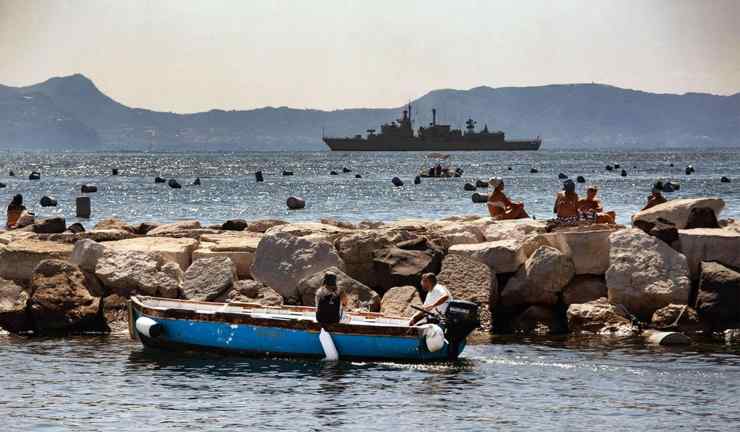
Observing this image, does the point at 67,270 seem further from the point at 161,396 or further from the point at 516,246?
the point at 516,246

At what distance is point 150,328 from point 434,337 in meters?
4.92

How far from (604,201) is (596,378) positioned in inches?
1993

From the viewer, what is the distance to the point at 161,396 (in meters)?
17.5

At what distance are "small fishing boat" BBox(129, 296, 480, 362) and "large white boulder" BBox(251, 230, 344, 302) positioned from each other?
152 cm

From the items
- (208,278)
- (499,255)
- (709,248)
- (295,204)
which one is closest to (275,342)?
(208,278)

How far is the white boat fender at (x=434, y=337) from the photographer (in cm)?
1945

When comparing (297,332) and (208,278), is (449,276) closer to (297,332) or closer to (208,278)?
(297,332)

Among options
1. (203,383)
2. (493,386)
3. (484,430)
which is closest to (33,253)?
(203,383)

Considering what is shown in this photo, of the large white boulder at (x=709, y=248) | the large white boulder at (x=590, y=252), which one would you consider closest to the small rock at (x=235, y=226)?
the large white boulder at (x=590, y=252)

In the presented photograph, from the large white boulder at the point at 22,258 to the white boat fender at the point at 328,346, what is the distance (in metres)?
7.40

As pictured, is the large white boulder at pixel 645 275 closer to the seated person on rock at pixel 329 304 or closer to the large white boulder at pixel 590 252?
the large white boulder at pixel 590 252

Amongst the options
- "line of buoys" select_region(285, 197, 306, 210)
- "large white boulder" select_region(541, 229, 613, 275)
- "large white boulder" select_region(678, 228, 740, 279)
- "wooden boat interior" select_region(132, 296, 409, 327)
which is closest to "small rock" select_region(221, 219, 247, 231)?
"wooden boat interior" select_region(132, 296, 409, 327)

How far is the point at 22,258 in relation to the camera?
81.9 ft

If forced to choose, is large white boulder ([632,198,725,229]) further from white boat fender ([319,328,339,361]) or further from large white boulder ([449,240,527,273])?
white boat fender ([319,328,339,361])
